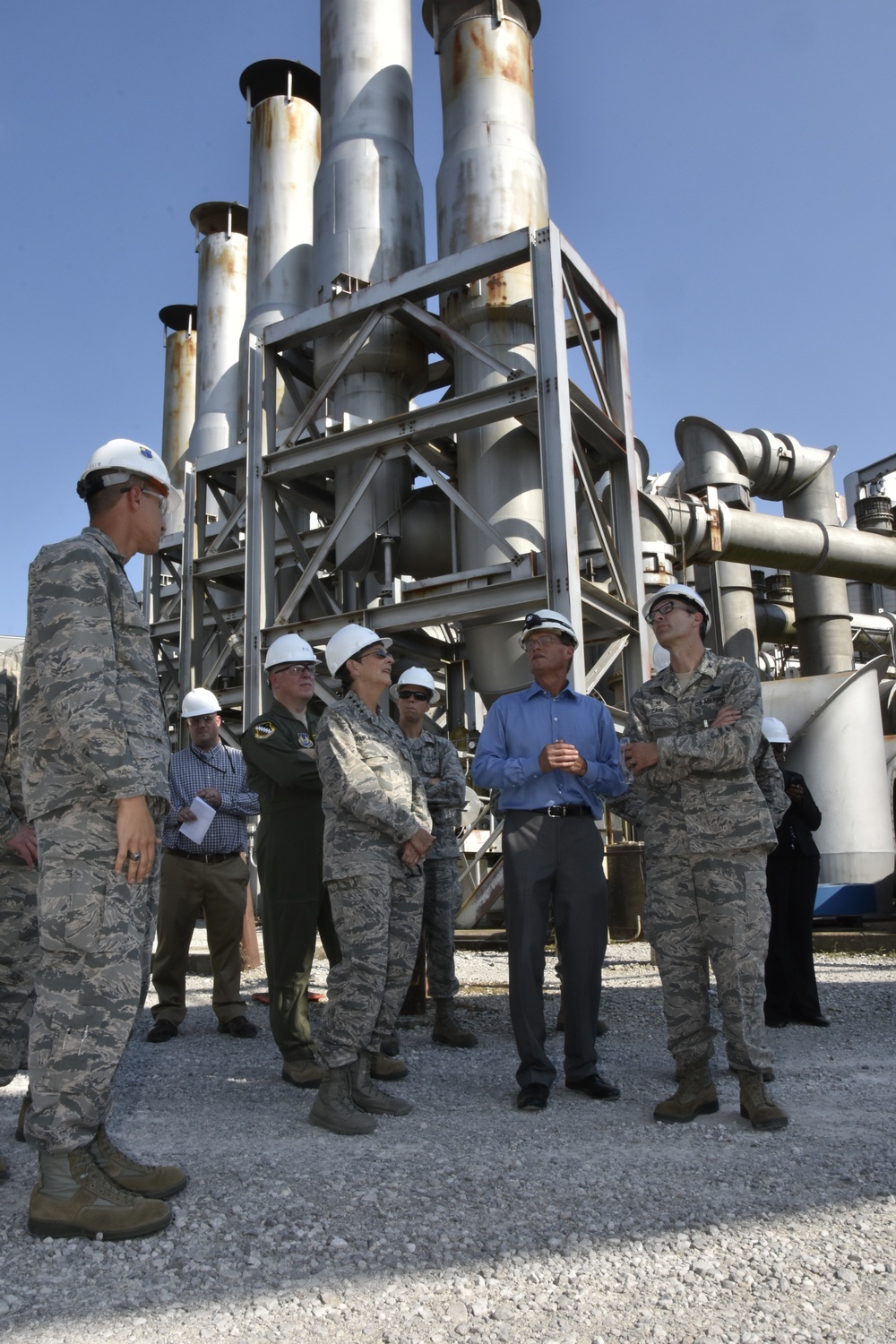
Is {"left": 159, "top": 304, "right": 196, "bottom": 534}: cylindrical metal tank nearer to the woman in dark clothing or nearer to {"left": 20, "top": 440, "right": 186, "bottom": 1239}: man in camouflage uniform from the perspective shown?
the woman in dark clothing

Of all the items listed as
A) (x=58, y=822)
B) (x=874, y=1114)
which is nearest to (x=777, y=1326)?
(x=874, y=1114)

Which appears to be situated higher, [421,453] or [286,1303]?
[421,453]

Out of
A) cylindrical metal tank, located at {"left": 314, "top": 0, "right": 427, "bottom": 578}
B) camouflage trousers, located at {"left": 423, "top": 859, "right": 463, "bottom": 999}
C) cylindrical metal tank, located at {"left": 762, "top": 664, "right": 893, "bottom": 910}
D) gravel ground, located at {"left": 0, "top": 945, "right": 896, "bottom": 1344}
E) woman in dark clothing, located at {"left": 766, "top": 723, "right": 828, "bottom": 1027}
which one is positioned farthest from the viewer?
cylindrical metal tank, located at {"left": 314, "top": 0, "right": 427, "bottom": 578}

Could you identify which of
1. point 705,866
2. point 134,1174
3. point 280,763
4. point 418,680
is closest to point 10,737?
point 280,763

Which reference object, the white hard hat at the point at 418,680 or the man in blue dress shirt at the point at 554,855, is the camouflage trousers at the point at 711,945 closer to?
the man in blue dress shirt at the point at 554,855

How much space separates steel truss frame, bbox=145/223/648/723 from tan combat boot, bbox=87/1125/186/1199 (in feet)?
18.9

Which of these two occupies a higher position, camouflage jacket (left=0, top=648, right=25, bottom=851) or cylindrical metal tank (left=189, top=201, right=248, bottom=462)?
cylindrical metal tank (left=189, top=201, right=248, bottom=462)

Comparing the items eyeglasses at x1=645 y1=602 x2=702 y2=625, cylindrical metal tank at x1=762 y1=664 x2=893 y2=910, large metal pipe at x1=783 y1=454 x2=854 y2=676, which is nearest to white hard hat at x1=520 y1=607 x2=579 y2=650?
eyeglasses at x1=645 y1=602 x2=702 y2=625

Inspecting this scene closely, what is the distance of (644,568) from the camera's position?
10625 mm

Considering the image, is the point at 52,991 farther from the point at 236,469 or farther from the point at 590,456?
the point at 236,469

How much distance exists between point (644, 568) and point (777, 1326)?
921 cm

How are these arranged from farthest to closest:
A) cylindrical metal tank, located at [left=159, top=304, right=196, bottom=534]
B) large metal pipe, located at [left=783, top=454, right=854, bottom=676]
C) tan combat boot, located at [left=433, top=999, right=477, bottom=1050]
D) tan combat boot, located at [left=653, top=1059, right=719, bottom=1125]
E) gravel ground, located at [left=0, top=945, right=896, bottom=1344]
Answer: cylindrical metal tank, located at [left=159, top=304, right=196, bottom=534] < large metal pipe, located at [left=783, top=454, right=854, bottom=676] < tan combat boot, located at [left=433, top=999, right=477, bottom=1050] < tan combat boot, located at [left=653, top=1059, right=719, bottom=1125] < gravel ground, located at [left=0, top=945, right=896, bottom=1344]

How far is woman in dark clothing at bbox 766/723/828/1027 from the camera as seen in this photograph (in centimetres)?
523

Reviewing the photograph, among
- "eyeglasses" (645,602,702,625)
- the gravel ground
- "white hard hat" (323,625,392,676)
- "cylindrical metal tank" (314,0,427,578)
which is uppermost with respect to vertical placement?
"cylindrical metal tank" (314,0,427,578)
